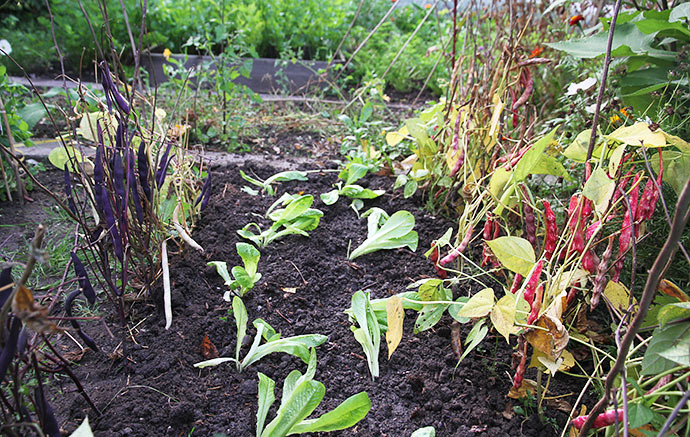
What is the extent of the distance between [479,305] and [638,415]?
35 centimetres

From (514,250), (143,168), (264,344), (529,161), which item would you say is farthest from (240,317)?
(529,161)

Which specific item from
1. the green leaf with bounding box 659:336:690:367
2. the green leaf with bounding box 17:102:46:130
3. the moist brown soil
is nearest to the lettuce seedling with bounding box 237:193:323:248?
the moist brown soil

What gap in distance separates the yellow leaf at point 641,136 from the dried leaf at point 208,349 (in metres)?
1.09

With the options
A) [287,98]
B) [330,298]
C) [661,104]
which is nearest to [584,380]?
[330,298]

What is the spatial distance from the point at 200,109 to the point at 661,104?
227 centimetres

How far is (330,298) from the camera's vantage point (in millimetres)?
1557

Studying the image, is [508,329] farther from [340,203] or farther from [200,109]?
[200,109]

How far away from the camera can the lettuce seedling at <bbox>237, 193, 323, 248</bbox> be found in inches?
69.4

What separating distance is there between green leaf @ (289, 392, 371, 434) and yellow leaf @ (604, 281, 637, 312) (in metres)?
0.59

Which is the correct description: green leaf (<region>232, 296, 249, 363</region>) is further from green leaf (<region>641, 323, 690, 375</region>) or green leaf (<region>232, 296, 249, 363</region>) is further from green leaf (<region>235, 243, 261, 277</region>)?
green leaf (<region>641, 323, 690, 375</region>)

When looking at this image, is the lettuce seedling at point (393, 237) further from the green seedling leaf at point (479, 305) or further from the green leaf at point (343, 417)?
the green leaf at point (343, 417)

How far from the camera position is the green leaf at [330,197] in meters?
2.00

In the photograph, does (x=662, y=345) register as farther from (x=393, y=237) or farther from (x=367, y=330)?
(x=393, y=237)

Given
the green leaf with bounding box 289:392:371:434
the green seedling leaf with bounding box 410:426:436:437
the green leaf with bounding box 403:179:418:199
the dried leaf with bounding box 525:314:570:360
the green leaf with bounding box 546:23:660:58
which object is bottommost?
the green seedling leaf with bounding box 410:426:436:437
